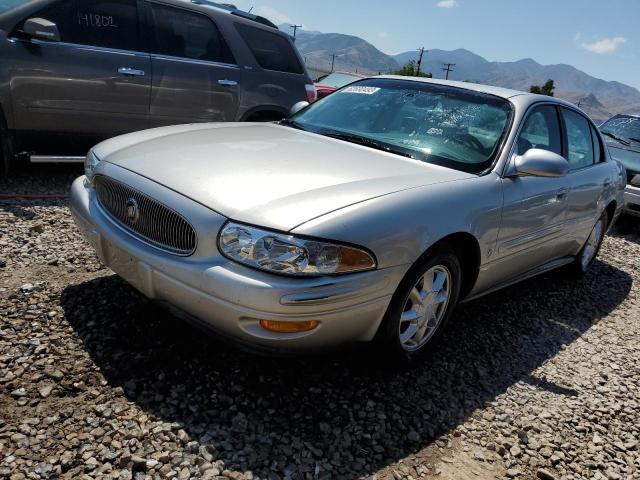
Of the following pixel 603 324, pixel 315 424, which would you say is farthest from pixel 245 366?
pixel 603 324

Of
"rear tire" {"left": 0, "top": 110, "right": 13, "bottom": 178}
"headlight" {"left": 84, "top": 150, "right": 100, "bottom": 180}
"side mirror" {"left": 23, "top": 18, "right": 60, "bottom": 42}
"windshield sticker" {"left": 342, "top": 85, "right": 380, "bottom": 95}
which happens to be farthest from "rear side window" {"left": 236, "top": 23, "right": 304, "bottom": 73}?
"headlight" {"left": 84, "top": 150, "right": 100, "bottom": 180}

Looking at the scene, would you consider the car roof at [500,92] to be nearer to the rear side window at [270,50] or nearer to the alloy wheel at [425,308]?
the alloy wheel at [425,308]

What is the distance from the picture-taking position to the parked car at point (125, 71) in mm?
4617

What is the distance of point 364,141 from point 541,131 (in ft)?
4.19

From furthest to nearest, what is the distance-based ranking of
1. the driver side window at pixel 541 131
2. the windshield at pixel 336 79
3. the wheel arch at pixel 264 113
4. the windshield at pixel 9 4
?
1. the windshield at pixel 336 79
2. the wheel arch at pixel 264 113
3. the windshield at pixel 9 4
4. the driver side window at pixel 541 131

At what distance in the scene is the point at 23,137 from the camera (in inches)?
187

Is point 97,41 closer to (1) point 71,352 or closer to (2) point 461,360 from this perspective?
(1) point 71,352

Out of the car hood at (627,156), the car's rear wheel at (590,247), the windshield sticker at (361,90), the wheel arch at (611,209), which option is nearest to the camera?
the windshield sticker at (361,90)

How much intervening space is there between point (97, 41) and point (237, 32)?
5.06 feet

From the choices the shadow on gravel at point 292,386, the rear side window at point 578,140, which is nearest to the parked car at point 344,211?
the rear side window at point 578,140

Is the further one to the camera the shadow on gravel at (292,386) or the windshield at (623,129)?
the windshield at (623,129)

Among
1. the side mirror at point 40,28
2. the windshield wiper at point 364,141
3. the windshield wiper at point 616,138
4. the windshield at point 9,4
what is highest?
the windshield at point 9,4

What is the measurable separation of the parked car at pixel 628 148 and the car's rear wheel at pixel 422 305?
5.63 metres

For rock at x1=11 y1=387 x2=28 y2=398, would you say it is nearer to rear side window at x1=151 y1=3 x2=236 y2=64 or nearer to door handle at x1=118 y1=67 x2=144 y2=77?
door handle at x1=118 y1=67 x2=144 y2=77
